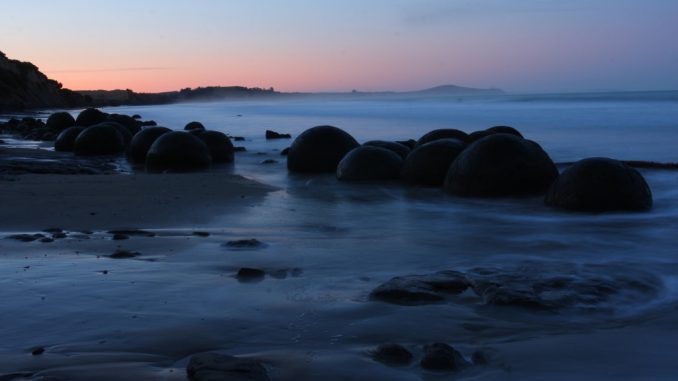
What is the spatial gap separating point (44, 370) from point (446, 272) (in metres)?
2.79

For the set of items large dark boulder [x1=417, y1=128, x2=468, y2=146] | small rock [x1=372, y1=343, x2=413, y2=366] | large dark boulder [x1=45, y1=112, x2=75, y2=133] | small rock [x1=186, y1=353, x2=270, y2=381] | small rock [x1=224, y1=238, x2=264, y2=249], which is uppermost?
large dark boulder [x1=417, y1=128, x2=468, y2=146]

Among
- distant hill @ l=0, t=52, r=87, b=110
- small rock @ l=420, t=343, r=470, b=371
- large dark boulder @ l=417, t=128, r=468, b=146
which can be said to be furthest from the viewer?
distant hill @ l=0, t=52, r=87, b=110

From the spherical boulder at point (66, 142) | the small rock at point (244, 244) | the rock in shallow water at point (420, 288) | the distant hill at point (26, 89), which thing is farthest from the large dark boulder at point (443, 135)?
the distant hill at point (26, 89)

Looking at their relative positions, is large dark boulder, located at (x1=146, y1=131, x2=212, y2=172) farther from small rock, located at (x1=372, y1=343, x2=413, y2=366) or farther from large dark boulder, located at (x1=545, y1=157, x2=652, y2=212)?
small rock, located at (x1=372, y1=343, x2=413, y2=366)

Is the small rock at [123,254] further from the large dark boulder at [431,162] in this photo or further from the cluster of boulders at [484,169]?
the large dark boulder at [431,162]

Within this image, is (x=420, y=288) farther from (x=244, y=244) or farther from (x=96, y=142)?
(x=96, y=142)

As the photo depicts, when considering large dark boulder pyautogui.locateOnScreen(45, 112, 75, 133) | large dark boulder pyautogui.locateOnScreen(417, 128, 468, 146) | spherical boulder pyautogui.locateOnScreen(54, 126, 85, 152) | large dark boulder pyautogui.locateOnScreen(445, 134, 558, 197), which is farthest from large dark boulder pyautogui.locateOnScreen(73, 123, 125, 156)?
large dark boulder pyautogui.locateOnScreen(445, 134, 558, 197)

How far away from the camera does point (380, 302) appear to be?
4.32 m

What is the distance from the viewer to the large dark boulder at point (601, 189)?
8.02 m

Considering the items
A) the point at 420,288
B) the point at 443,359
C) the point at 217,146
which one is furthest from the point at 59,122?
the point at 443,359

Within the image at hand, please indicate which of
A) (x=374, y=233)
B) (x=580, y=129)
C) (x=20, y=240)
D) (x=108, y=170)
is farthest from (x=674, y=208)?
(x=580, y=129)

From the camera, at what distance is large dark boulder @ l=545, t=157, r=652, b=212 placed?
802 cm

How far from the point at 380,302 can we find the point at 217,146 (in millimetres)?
11200

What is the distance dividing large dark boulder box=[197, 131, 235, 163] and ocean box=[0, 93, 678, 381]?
23.6 feet
